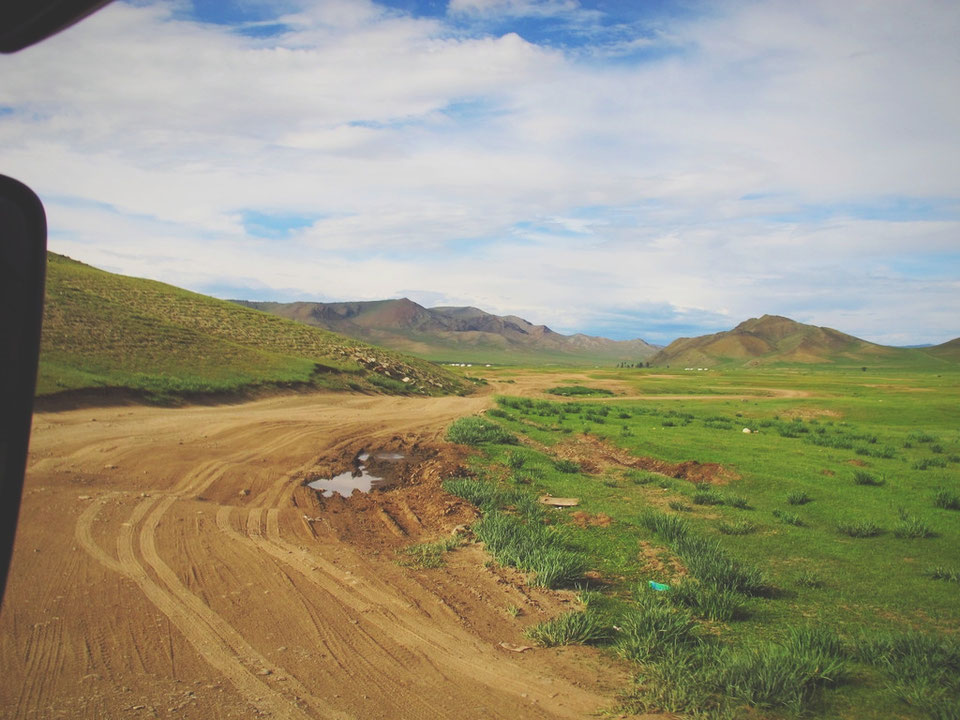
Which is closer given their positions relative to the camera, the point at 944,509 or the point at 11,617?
the point at 11,617

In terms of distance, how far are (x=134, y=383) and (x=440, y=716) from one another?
22.6m

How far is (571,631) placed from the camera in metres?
6.26

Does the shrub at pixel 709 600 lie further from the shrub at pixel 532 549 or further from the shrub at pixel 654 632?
the shrub at pixel 532 549

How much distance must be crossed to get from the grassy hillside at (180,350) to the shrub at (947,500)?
25.0m

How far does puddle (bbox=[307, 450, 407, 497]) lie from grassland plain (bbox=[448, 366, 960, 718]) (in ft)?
8.04

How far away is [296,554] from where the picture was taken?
820cm

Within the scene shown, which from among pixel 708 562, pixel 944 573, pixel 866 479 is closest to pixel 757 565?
pixel 708 562

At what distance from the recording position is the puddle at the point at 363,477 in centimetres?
1285

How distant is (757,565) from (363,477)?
9107mm

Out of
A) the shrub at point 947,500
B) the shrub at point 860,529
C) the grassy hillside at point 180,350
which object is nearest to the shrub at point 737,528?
the shrub at point 860,529

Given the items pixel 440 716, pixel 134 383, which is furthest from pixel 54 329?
pixel 440 716

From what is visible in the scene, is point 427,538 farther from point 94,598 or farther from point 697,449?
point 697,449

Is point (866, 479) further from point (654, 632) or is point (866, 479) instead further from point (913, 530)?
point (654, 632)

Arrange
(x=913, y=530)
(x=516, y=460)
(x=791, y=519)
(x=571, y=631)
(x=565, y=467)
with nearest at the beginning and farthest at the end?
(x=571, y=631) < (x=913, y=530) < (x=791, y=519) < (x=565, y=467) < (x=516, y=460)
